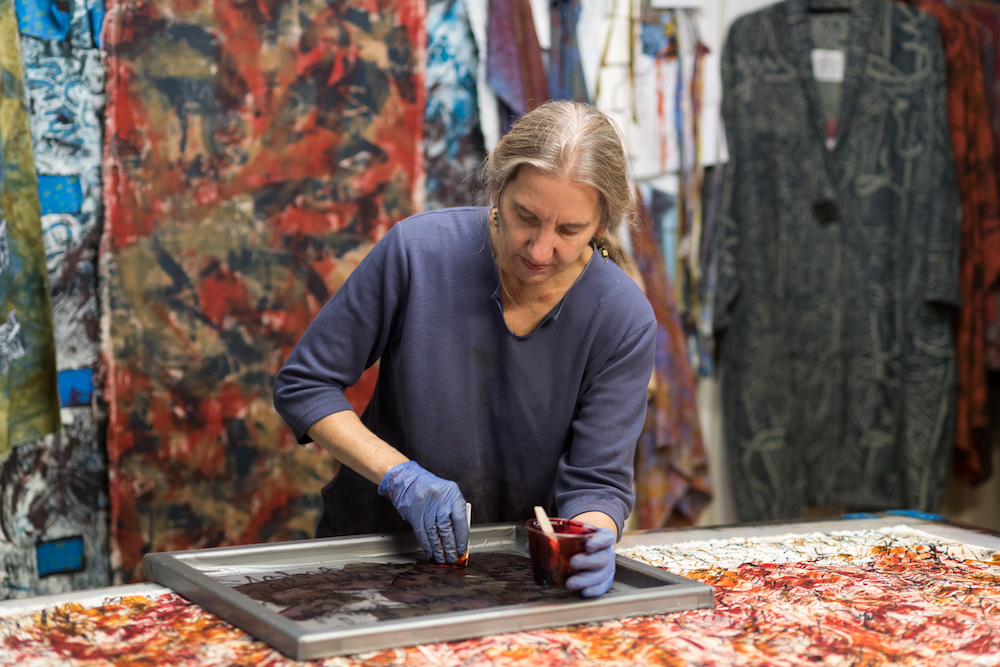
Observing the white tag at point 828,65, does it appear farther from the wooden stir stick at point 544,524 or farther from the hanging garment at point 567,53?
the wooden stir stick at point 544,524

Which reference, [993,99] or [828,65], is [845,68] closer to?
[828,65]

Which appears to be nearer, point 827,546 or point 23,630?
point 23,630

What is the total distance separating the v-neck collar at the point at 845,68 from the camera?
315 centimetres

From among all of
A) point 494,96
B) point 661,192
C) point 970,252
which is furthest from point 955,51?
point 494,96

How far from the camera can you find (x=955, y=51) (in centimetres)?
312

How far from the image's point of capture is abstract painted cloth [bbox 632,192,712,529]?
3.07 meters

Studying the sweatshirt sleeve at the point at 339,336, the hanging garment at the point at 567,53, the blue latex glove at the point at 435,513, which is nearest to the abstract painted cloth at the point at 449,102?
the hanging garment at the point at 567,53

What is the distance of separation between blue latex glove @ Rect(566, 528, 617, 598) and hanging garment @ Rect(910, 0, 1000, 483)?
232cm

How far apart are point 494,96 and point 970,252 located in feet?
5.53

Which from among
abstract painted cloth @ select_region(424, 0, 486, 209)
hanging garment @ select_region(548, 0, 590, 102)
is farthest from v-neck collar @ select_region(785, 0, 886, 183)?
abstract painted cloth @ select_region(424, 0, 486, 209)

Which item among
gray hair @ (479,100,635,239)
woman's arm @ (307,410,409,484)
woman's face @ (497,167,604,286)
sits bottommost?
woman's arm @ (307,410,409,484)

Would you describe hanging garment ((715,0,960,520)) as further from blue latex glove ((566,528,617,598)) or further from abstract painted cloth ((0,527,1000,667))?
blue latex glove ((566,528,617,598))

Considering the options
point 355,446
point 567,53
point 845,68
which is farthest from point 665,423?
point 355,446

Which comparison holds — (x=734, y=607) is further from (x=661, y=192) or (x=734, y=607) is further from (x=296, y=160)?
(x=661, y=192)
